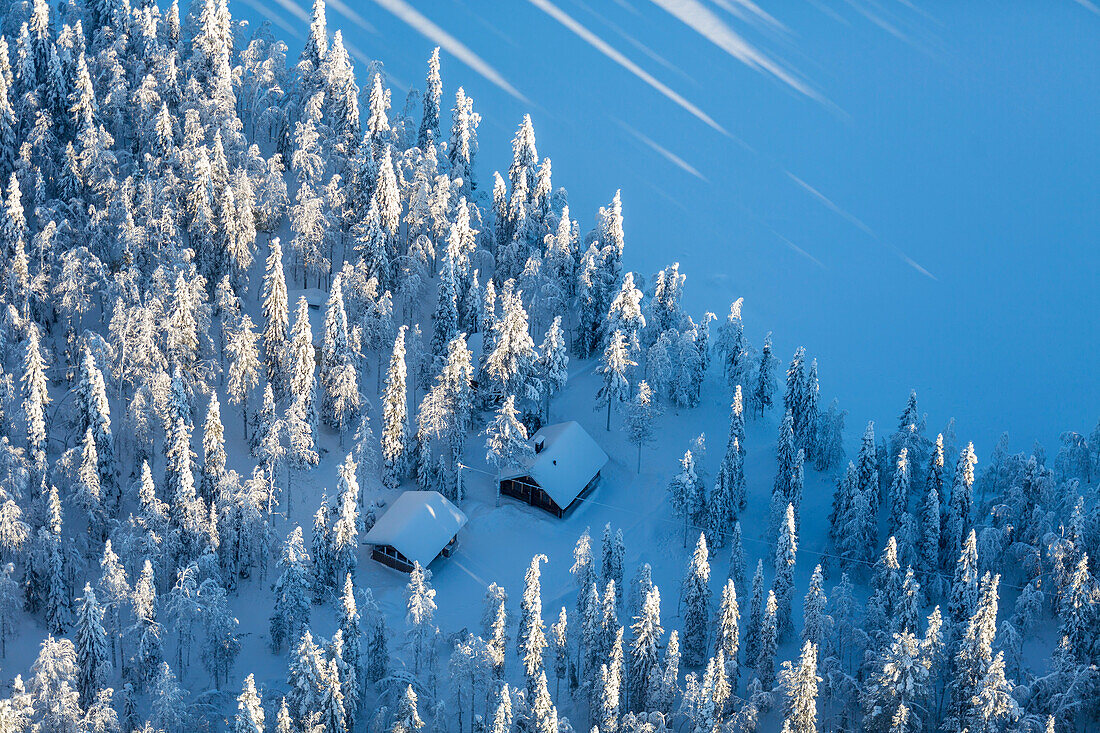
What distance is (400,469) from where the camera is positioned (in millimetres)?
80875

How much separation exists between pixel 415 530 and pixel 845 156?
220 feet

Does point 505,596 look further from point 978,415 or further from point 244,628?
point 978,415

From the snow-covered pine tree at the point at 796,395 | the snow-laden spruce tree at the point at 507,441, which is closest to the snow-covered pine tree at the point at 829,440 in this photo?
the snow-covered pine tree at the point at 796,395

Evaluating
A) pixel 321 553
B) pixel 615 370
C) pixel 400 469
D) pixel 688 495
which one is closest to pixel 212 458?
pixel 321 553

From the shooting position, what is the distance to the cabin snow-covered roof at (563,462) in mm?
81250

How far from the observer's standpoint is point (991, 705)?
64.0 meters

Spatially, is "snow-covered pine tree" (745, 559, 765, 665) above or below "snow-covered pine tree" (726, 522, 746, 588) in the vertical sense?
below

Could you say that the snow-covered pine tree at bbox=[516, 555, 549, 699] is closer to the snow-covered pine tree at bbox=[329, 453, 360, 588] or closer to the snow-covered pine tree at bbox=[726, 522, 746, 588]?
the snow-covered pine tree at bbox=[329, 453, 360, 588]

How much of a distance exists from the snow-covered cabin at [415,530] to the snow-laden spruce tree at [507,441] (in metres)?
4.02

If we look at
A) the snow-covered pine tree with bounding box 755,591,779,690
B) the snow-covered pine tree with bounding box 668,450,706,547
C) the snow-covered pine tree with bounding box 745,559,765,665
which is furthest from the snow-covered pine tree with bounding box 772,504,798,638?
the snow-covered pine tree with bounding box 668,450,706,547

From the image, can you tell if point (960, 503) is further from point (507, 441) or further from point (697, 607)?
point (507, 441)

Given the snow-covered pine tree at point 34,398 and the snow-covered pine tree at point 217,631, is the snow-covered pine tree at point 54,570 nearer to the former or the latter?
the snow-covered pine tree at point 34,398

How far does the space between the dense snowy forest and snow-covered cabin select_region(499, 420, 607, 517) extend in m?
1.04

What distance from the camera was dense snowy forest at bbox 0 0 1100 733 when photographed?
220 ft
